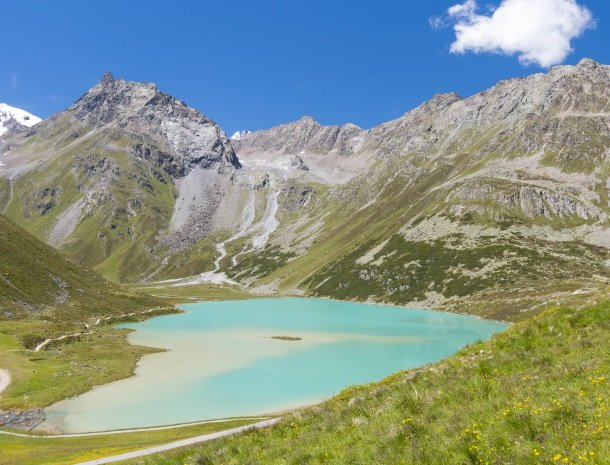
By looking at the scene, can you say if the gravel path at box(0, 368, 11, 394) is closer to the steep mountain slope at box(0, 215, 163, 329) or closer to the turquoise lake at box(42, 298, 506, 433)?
the turquoise lake at box(42, 298, 506, 433)

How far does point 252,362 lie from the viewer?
7225 centimetres

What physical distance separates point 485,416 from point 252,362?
6325 cm

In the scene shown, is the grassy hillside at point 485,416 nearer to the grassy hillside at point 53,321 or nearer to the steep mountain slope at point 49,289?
the grassy hillside at point 53,321

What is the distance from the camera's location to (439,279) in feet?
559

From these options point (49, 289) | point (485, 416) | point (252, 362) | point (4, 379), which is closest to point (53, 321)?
point (49, 289)

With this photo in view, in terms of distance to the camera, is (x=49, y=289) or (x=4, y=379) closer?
(x=4, y=379)

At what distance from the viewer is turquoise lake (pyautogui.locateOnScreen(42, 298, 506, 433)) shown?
4766 cm

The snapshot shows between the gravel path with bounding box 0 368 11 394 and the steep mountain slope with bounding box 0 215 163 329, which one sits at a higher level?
the steep mountain slope with bounding box 0 215 163 329

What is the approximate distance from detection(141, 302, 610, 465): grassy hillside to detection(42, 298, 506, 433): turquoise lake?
1140 inches

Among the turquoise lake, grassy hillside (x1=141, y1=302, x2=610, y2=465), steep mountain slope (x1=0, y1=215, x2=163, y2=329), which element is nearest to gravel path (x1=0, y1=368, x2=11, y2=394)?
the turquoise lake

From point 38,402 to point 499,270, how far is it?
14911 cm

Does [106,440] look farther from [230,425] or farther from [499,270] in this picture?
[499,270]

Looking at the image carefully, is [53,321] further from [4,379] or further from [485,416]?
[485,416]

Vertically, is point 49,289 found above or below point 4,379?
above
